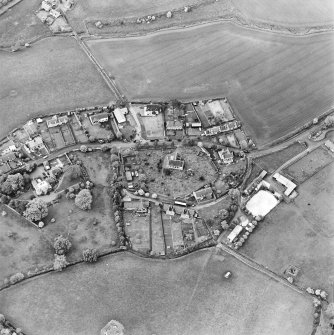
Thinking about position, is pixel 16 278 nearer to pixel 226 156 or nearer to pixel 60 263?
pixel 60 263

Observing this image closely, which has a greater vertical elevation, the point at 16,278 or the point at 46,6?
the point at 46,6

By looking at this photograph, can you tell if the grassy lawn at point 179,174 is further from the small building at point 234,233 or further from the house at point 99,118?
the small building at point 234,233

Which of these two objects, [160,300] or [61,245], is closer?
[160,300]

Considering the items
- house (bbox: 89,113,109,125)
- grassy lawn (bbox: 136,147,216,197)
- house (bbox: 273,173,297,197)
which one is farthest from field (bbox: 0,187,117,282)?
house (bbox: 273,173,297,197)

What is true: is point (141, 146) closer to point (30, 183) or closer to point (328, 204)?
point (30, 183)

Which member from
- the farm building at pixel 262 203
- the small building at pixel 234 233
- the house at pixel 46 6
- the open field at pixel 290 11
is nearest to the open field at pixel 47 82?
the house at pixel 46 6

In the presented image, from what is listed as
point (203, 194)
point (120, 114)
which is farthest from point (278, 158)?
point (120, 114)
